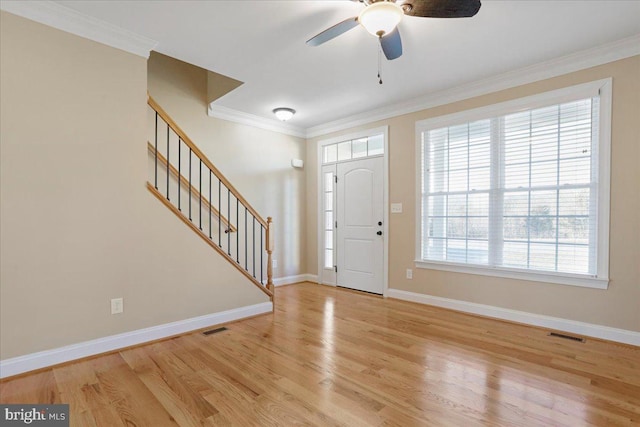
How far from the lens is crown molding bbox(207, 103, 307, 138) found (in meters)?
4.46

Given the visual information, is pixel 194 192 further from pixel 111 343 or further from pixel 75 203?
pixel 111 343

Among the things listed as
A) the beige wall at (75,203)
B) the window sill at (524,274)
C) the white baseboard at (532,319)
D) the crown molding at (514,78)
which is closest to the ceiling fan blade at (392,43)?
the crown molding at (514,78)

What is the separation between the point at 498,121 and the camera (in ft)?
11.6

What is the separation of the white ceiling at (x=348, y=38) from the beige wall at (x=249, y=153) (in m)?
0.86

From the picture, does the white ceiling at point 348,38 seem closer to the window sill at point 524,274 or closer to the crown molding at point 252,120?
the crown molding at point 252,120

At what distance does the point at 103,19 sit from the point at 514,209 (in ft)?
13.7

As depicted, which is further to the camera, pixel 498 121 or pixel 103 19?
pixel 498 121

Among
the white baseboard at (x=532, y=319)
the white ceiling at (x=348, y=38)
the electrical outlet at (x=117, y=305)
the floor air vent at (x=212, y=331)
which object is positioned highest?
the white ceiling at (x=348, y=38)

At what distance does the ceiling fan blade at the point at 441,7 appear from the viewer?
1855 millimetres

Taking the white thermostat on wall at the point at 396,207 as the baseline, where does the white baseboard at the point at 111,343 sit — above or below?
below

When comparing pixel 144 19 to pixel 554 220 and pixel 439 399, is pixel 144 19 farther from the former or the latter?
pixel 554 220

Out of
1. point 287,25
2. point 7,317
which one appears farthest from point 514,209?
point 7,317

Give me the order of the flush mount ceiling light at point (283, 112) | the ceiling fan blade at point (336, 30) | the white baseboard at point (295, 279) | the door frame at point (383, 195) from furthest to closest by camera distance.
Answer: the white baseboard at point (295, 279) → the door frame at point (383, 195) → the flush mount ceiling light at point (283, 112) → the ceiling fan blade at point (336, 30)

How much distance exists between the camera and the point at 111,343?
2.66m
